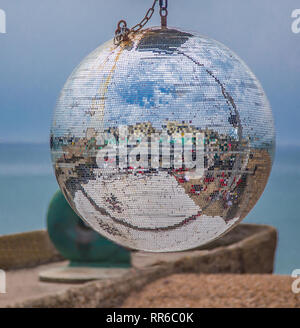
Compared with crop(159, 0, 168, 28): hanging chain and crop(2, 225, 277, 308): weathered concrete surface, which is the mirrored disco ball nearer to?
crop(159, 0, 168, 28): hanging chain

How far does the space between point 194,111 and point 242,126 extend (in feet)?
0.80

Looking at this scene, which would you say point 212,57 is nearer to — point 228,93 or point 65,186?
point 228,93

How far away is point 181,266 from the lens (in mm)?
8266

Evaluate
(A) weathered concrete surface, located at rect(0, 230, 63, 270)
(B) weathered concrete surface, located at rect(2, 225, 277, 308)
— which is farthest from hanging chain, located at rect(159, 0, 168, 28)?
(A) weathered concrete surface, located at rect(0, 230, 63, 270)

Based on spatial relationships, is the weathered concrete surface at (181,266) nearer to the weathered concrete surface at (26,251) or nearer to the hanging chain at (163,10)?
the weathered concrete surface at (26,251)

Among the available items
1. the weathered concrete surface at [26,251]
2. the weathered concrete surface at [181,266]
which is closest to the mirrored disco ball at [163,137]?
the weathered concrete surface at [181,266]

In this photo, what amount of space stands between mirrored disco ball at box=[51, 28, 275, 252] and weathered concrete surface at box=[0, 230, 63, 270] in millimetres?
6660

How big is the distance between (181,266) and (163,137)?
605 centimetres

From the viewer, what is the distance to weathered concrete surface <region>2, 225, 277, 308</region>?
6.32 metres

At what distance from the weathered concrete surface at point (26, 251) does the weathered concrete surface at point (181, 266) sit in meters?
1.42

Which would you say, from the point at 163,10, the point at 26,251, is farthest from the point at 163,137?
the point at 26,251

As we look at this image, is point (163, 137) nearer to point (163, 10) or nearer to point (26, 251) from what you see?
point (163, 10)
